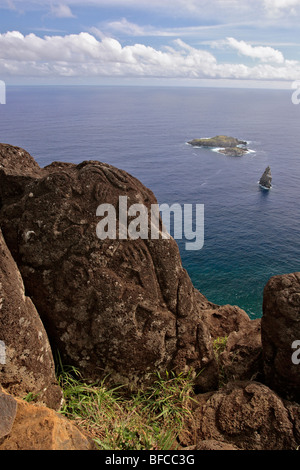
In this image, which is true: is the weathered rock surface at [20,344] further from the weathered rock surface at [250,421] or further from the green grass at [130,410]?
the weathered rock surface at [250,421]

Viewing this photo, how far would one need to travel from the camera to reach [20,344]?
251 inches

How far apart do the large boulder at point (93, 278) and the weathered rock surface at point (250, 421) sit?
155 cm

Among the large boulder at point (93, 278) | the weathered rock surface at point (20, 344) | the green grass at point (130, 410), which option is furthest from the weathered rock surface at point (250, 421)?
the weathered rock surface at point (20, 344)

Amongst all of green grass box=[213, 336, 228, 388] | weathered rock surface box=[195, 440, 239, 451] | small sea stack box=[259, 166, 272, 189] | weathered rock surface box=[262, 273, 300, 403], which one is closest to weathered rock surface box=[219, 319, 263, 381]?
green grass box=[213, 336, 228, 388]

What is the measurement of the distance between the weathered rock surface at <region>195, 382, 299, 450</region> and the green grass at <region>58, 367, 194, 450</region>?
55cm

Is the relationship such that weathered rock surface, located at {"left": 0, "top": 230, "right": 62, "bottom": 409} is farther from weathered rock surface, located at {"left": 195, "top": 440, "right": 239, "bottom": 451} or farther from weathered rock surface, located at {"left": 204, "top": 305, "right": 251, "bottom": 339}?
weathered rock surface, located at {"left": 204, "top": 305, "right": 251, "bottom": 339}

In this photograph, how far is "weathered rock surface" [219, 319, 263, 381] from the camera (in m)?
8.84

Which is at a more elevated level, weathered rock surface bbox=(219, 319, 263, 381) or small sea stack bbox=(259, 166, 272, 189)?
weathered rock surface bbox=(219, 319, 263, 381)

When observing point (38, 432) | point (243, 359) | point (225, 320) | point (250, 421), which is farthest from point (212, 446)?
point (225, 320)

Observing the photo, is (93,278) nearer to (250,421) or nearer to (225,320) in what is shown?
(250,421)

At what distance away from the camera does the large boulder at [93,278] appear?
7.50 metres

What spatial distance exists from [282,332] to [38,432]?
17.5ft

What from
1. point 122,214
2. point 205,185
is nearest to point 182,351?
point 122,214

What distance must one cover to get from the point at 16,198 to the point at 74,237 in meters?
1.89
